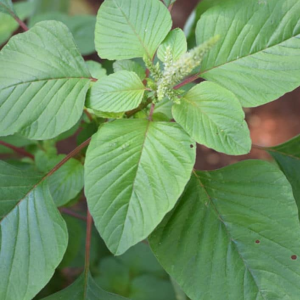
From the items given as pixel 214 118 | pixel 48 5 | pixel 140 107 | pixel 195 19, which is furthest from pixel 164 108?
pixel 48 5

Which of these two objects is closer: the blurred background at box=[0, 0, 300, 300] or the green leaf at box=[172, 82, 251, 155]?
the green leaf at box=[172, 82, 251, 155]

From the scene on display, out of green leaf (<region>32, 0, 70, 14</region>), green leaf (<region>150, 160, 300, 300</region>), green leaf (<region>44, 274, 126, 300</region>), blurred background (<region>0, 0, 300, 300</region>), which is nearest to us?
green leaf (<region>150, 160, 300, 300</region>)

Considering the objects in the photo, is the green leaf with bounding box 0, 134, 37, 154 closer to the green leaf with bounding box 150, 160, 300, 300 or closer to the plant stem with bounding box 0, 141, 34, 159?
the plant stem with bounding box 0, 141, 34, 159

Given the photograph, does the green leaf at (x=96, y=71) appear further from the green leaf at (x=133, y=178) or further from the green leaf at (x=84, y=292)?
the green leaf at (x=84, y=292)

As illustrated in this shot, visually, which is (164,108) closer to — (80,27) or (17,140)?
(17,140)

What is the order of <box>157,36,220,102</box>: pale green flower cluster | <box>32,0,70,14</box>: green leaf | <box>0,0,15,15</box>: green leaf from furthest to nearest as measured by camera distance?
<box>32,0,70,14</box>: green leaf, <box>0,0,15,15</box>: green leaf, <box>157,36,220,102</box>: pale green flower cluster

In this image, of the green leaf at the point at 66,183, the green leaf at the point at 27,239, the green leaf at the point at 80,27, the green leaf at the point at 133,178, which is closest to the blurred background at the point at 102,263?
the green leaf at the point at 80,27

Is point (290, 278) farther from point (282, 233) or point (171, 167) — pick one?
point (171, 167)

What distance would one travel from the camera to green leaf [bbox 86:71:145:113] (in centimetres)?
66

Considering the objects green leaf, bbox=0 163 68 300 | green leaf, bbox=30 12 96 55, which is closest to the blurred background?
green leaf, bbox=30 12 96 55

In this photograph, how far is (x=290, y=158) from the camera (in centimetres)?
88

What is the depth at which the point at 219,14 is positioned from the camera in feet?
2.36

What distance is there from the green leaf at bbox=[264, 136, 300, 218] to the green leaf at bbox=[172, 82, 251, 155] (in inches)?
11.5

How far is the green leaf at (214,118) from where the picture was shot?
23.8 inches
